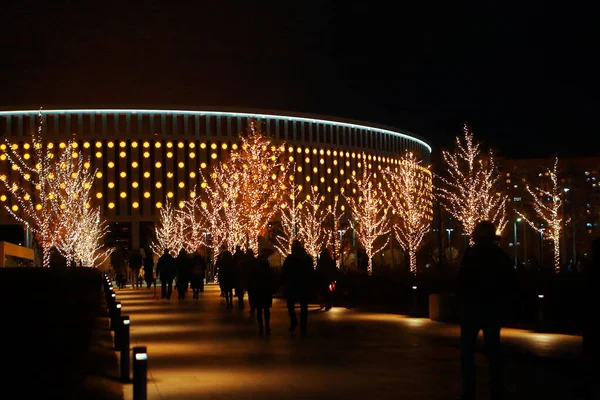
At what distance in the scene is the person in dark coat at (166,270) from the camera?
35.2 metres

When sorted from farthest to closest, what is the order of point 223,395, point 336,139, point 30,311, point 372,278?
point 336,139
point 372,278
point 30,311
point 223,395

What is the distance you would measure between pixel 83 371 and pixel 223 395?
1611 mm

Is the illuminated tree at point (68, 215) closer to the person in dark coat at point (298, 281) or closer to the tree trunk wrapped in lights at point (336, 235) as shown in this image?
the tree trunk wrapped in lights at point (336, 235)

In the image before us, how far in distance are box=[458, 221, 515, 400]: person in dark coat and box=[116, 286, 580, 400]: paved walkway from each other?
62 centimetres

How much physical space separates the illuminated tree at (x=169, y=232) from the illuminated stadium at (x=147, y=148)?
3.13m

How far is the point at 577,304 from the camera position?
20656mm

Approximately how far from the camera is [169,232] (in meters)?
91.0

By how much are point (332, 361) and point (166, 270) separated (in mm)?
22075

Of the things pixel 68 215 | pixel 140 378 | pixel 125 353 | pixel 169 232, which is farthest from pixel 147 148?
pixel 140 378

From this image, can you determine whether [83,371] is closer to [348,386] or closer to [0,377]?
[0,377]

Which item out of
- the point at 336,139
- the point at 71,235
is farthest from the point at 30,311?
the point at 336,139

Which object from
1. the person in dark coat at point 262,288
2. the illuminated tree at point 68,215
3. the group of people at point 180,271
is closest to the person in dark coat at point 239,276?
the group of people at point 180,271

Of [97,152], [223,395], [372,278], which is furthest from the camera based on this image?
[97,152]

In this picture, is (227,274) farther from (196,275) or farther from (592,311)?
(592,311)
